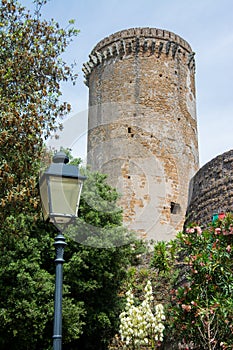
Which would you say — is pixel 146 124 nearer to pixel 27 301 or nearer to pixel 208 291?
pixel 27 301

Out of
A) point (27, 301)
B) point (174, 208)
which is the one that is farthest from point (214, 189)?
point (174, 208)

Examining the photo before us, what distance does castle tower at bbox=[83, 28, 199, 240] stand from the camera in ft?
73.7

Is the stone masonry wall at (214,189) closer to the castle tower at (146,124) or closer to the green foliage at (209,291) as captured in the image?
the green foliage at (209,291)

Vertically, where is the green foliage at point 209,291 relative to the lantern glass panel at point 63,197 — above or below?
below

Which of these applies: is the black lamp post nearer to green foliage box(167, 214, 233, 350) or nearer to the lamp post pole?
the lamp post pole

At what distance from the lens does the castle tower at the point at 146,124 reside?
22469mm

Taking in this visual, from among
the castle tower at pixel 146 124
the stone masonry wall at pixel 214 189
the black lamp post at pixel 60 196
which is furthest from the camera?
the castle tower at pixel 146 124

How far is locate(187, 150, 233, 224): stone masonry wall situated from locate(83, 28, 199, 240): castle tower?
28.3ft

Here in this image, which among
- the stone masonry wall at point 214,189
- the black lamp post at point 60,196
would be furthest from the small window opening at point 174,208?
the black lamp post at point 60,196

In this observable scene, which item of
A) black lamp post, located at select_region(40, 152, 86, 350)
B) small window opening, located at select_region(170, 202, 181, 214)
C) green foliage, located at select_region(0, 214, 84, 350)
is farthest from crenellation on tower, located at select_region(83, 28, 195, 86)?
black lamp post, located at select_region(40, 152, 86, 350)

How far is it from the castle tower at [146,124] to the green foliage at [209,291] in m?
12.8

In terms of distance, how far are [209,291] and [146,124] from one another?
15431mm

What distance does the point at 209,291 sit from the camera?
8.53m

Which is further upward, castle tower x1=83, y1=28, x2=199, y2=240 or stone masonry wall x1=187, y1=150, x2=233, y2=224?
→ castle tower x1=83, y1=28, x2=199, y2=240
